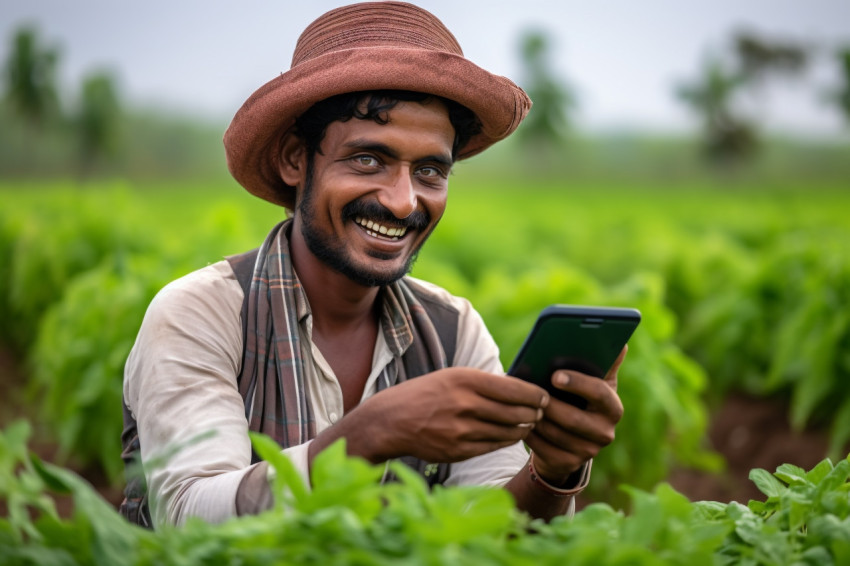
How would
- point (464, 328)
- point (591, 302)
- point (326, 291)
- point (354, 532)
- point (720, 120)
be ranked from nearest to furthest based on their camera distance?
point (354, 532) → point (326, 291) → point (464, 328) → point (591, 302) → point (720, 120)

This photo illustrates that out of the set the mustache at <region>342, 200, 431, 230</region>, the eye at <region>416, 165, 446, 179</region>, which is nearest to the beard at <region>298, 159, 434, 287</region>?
the mustache at <region>342, 200, 431, 230</region>

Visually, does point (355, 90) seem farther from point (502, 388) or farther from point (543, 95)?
point (543, 95)

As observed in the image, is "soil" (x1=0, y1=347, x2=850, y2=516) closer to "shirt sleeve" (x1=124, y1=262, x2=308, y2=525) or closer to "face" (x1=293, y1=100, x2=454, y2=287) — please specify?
"shirt sleeve" (x1=124, y1=262, x2=308, y2=525)

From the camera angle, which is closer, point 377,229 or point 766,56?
point 377,229

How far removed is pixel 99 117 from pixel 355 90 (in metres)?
50.5

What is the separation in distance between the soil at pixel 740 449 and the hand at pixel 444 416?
3682 mm

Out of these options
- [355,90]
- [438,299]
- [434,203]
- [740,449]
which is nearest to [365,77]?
[355,90]

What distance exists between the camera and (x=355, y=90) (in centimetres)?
234

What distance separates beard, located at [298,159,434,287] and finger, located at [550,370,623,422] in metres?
0.70

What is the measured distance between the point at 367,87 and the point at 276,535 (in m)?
1.37

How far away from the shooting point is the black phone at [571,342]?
1.89 metres

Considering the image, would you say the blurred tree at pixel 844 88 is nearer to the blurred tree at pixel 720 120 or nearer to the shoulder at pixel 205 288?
the blurred tree at pixel 720 120

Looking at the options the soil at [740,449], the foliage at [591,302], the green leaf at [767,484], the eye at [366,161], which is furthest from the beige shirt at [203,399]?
the soil at [740,449]

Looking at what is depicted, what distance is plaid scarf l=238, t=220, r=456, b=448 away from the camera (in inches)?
93.1
